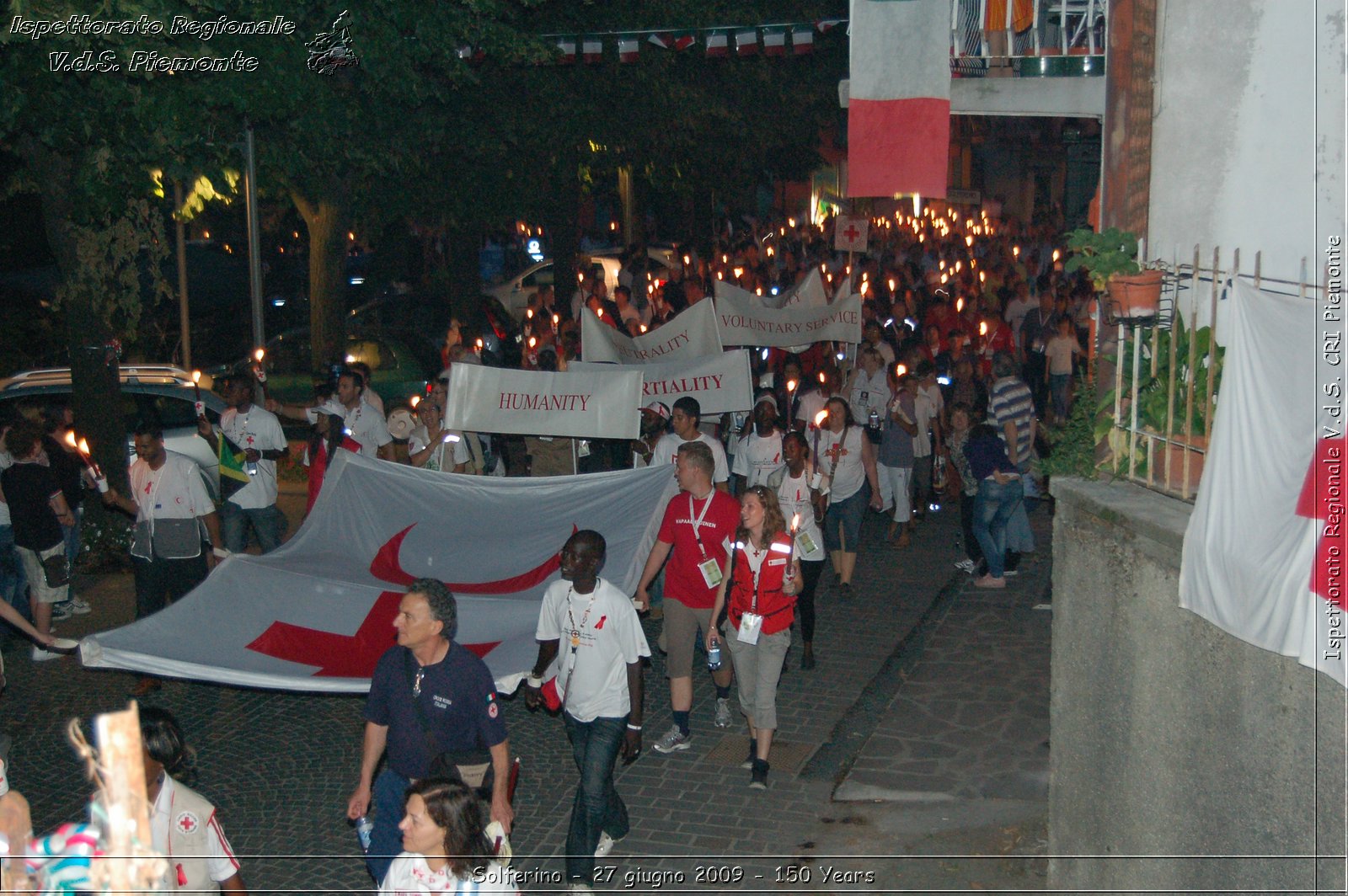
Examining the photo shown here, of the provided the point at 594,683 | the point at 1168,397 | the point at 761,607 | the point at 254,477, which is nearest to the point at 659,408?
the point at 254,477

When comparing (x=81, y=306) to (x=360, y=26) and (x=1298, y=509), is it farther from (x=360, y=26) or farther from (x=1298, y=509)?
(x=1298, y=509)

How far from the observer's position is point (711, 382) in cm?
1250

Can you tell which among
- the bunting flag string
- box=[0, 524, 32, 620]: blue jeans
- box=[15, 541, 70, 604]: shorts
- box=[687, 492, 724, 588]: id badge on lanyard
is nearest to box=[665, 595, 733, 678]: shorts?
box=[687, 492, 724, 588]: id badge on lanyard

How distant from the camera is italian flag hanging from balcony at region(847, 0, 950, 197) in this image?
7.71 metres

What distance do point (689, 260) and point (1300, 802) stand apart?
67.2 ft

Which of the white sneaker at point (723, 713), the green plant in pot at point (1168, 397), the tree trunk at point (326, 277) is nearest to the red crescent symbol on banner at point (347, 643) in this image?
the white sneaker at point (723, 713)

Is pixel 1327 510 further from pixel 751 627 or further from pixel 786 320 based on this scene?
pixel 786 320

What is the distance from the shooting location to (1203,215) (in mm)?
6602

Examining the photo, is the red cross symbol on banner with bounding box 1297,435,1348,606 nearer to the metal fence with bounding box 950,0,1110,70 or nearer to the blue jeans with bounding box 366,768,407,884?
the blue jeans with bounding box 366,768,407,884

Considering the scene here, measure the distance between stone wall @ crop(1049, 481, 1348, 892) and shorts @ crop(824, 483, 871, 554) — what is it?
477 cm

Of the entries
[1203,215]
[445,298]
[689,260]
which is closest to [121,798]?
[1203,215]

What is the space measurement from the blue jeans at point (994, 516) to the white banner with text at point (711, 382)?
2.33 m

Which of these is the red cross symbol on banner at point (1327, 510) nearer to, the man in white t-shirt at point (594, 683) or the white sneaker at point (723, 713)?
the man in white t-shirt at point (594, 683)

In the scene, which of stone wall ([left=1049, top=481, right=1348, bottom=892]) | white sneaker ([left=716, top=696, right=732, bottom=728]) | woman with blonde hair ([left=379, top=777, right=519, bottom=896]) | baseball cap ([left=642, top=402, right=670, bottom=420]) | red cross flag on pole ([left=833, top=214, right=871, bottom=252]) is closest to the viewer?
woman with blonde hair ([left=379, top=777, right=519, bottom=896])
